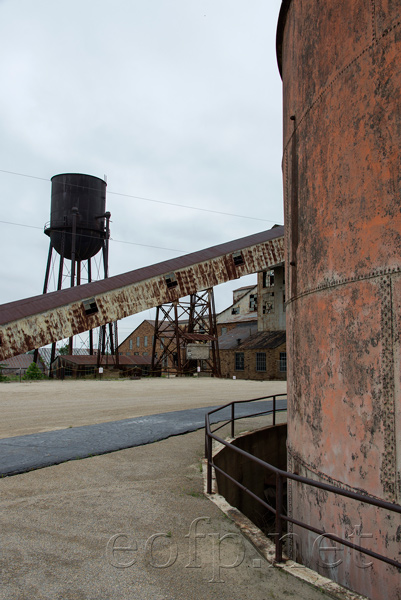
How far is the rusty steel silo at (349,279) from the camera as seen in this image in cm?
381

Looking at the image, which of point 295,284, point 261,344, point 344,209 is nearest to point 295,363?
point 295,284

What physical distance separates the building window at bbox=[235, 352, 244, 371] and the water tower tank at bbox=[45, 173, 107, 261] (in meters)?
14.2

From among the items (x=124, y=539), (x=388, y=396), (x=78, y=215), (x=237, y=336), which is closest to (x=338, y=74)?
(x=388, y=396)

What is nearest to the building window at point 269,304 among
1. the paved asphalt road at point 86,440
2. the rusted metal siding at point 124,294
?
the rusted metal siding at point 124,294

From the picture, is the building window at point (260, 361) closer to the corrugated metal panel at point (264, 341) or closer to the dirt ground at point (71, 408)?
the corrugated metal panel at point (264, 341)

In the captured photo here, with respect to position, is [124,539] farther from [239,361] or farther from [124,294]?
[239,361]

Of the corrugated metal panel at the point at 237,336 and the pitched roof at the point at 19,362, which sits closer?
the corrugated metal panel at the point at 237,336

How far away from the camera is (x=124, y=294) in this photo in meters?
20.5

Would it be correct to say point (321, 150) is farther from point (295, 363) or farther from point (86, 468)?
point (86, 468)

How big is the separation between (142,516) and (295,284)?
3.06 m

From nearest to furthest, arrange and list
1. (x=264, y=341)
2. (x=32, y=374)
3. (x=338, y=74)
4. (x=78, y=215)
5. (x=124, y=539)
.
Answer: (x=124, y=539), (x=338, y=74), (x=32, y=374), (x=264, y=341), (x=78, y=215)

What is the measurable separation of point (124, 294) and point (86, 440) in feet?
43.3

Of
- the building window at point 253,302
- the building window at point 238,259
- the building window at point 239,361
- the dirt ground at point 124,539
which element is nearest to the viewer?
the dirt ground at point 124,539

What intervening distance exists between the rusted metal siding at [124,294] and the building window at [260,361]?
9902 millimetres
